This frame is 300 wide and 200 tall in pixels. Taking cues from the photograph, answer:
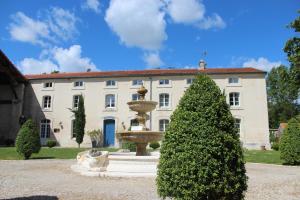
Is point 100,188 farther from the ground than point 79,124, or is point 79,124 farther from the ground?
point 79,124

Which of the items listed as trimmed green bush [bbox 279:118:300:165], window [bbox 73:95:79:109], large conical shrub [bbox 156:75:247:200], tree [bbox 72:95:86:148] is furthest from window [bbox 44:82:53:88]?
large conical shrub [bbox 156:75:247:200]

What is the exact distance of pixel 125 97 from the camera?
26.7 meters

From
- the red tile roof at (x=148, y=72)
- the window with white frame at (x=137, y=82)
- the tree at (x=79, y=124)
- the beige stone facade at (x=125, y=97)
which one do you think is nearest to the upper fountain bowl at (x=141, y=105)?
the tree at (x=79, y=124)

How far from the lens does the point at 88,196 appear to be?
18.3 feet

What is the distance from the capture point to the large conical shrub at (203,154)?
3648 millimetres

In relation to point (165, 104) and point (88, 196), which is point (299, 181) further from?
point (165, 104)

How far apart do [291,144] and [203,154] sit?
10.6 m

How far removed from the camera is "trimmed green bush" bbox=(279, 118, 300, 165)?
12586 mm

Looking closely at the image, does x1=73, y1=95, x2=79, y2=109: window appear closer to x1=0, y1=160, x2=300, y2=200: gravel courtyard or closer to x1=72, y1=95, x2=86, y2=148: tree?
x1=72, y1=95, x2=86, y2=148: tree

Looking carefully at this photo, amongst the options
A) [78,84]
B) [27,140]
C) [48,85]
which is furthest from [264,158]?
[48,85]

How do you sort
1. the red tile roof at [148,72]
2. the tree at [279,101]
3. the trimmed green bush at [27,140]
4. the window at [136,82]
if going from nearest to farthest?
the trimmed green bush at [27,140] < the red tile roof at [148,72] < the window at [136,82] < the tree at [279,101]

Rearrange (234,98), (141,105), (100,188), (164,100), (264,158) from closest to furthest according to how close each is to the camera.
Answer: (100,188) < (141,105) < (264,158) < (234,98) < (164,100)

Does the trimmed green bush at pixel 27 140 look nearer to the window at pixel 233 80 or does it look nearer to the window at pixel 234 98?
the window at pixel 234 98

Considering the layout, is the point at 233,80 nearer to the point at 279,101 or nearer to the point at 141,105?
the point at 141,105
